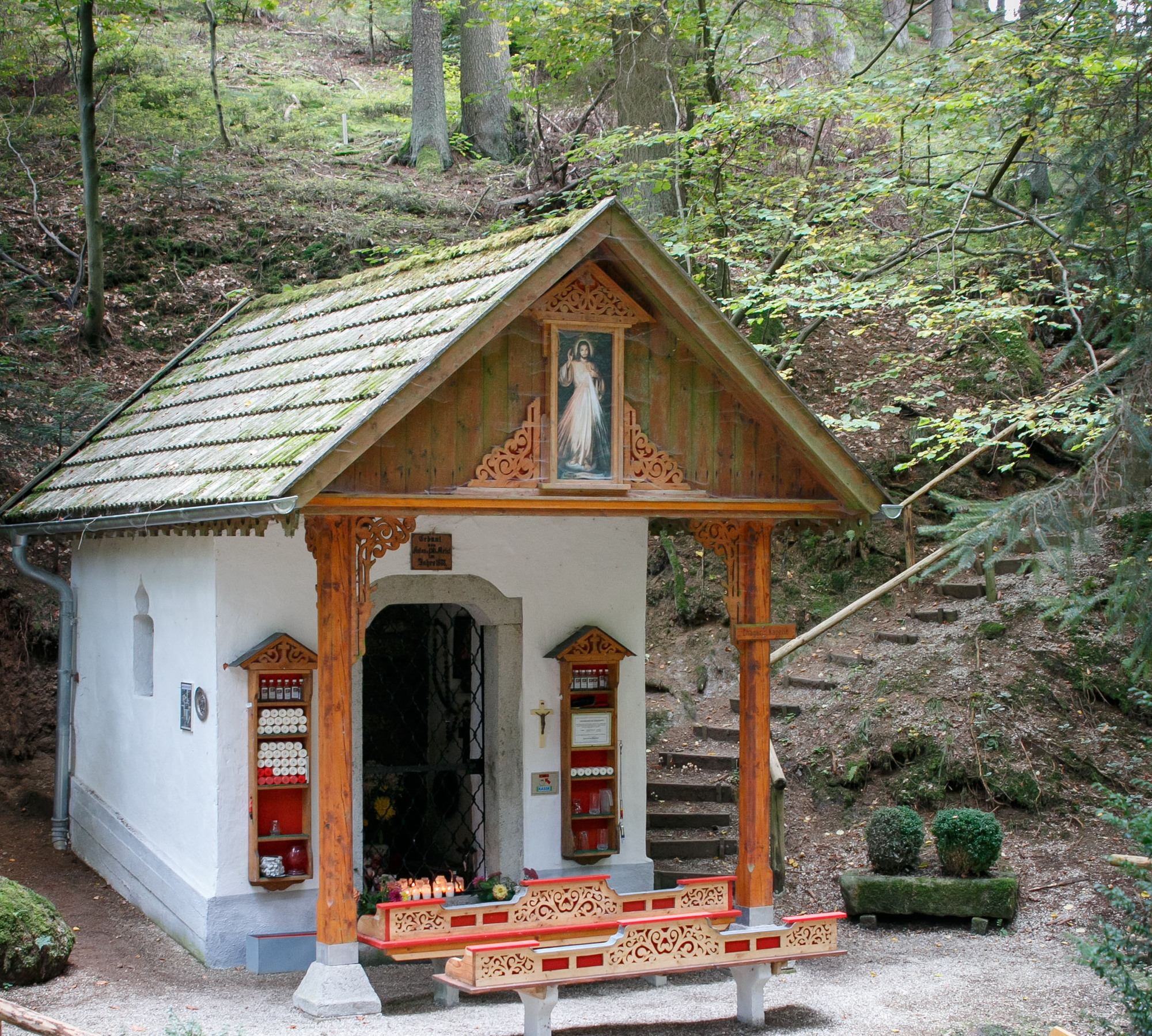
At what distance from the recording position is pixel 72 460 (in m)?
11.0

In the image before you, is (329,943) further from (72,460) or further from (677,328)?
(72,460)

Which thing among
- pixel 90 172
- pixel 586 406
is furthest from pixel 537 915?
pixel 90 172

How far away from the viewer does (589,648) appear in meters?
9.06

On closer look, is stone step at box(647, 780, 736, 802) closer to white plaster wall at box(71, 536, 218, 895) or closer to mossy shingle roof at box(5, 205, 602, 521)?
white plaster wall at box(71, 536, 218, 895)

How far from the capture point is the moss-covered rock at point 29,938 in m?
7.05

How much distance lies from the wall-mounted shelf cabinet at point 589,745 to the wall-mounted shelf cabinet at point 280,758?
190cm

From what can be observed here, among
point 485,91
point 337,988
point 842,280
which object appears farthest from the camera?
point 485,91

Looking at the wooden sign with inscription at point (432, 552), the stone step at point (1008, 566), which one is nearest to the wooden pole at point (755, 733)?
the wooden sign with inscription at point (432, 552)

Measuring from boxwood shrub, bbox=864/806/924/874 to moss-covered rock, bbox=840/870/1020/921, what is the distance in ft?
0.37

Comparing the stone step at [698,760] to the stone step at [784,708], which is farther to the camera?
the stone step at [784,708]

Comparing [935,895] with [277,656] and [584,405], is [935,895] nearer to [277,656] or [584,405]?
[584,405]

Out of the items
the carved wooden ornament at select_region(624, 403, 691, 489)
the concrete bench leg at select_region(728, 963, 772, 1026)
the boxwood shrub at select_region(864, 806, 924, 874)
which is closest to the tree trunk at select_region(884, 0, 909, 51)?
the boxwood shrub at select_region(864, 806, 924, 874)

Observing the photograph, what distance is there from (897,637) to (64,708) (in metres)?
8.67

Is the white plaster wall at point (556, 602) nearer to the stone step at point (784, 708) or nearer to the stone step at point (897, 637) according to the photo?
the stone step at point (784, 708)
